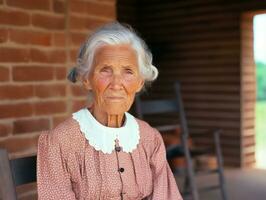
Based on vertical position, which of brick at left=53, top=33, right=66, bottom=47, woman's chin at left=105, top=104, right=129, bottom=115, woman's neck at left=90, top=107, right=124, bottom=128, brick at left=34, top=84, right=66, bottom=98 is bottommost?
woman's neck at left=90, top=107, right=124, bottom=128

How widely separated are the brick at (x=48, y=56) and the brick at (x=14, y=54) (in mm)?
33

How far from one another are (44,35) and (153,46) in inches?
143

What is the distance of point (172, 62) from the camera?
558 centimetres

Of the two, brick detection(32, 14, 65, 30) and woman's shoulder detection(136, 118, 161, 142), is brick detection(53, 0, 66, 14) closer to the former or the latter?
brick detection(32, 14, 65, 30)

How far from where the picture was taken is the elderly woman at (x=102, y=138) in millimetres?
1312

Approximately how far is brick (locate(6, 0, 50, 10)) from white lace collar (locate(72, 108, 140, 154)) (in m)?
0.72

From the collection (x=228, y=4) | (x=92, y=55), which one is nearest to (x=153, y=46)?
(x=228, y=4)

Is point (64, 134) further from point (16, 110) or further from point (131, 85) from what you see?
point (16, 110)

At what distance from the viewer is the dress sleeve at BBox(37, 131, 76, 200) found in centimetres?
129

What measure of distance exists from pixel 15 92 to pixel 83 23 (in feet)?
1.66

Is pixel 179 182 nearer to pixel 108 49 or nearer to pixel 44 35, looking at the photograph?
pixel 44 35

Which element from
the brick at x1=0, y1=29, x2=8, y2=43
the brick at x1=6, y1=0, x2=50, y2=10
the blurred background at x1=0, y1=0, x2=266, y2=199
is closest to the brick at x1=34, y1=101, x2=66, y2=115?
the brick at x1=0, y1=29, x2=8, y2=43

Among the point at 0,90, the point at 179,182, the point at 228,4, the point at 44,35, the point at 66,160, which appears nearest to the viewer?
the point at 66,160

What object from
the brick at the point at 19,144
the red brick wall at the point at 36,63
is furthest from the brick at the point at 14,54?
the brick at the point at 19,144
